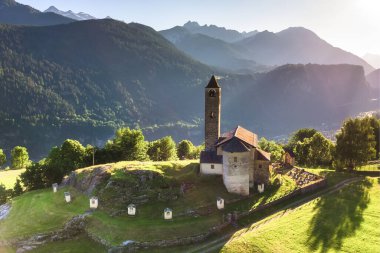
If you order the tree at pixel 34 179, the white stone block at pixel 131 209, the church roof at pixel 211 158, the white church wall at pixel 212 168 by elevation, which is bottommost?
the white stone block at pixel 131 209

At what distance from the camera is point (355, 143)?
65812mm

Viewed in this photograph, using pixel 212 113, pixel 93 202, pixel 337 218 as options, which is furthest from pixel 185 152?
pixel 337 218

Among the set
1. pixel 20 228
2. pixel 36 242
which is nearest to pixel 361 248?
pixel 36 242

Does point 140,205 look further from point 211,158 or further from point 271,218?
point 271,218

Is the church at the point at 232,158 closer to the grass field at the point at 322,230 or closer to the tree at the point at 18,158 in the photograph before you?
the grass field at the point at 322,230

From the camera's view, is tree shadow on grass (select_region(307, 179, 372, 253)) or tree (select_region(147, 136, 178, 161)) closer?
tree shadow on grass (select_region(307, 179, 372, 253))

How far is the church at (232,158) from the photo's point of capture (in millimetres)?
52188

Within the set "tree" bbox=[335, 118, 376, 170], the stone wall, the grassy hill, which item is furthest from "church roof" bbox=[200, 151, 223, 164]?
"tree" bbox=[335, 118, 376, 170]

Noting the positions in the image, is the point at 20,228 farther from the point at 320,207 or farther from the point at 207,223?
the point at 320,207

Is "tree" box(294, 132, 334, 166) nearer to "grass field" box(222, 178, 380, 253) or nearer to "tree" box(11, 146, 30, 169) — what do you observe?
"grass field" box(222, 178, 380, 253)

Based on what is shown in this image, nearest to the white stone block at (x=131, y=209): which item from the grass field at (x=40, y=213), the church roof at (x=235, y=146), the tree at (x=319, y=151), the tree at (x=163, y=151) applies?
the grass field at (x=40, y=213)

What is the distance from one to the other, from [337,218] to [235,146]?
16.8 metres

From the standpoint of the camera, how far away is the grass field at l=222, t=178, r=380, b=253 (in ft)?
131

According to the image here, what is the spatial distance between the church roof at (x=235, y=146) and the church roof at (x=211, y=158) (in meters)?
4.16
